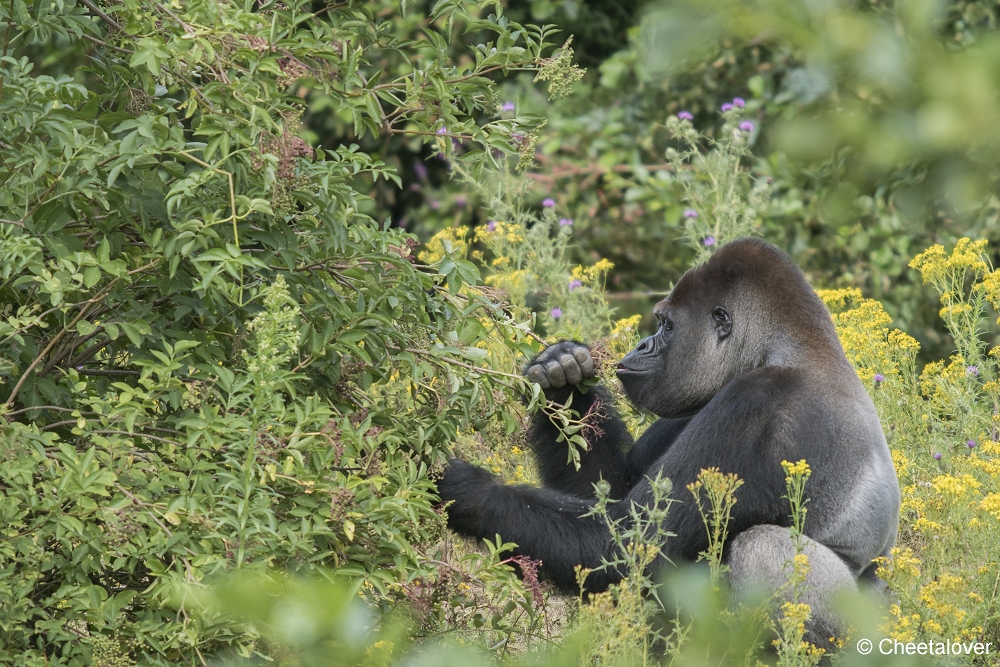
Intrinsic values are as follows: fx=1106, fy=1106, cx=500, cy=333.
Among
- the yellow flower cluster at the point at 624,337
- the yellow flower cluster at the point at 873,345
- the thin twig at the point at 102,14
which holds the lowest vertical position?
the yellow flower cluster at the point at 624,337

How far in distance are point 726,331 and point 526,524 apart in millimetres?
919

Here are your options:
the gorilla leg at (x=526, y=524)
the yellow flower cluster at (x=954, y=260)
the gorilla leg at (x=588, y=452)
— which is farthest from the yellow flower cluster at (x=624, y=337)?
the gorilla leg at (x=526, y=524)

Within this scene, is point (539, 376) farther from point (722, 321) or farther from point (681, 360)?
point (722, 321)

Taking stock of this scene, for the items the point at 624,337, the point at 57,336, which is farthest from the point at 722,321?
the point at 57,336

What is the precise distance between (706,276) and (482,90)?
1.15 meters

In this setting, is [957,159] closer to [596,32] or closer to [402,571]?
[402,571]

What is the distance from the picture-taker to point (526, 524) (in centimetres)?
324

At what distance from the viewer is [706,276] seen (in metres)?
3.62

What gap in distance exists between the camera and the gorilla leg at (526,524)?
3213 millimetres

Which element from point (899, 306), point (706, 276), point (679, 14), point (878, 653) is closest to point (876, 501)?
point (706, 276)

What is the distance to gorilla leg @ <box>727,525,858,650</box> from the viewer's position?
3.01 meters

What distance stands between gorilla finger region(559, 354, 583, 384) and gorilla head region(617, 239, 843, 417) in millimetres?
258

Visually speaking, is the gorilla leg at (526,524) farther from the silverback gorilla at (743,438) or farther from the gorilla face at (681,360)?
the gorilla face at (681,360)

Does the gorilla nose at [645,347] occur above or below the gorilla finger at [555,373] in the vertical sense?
below
